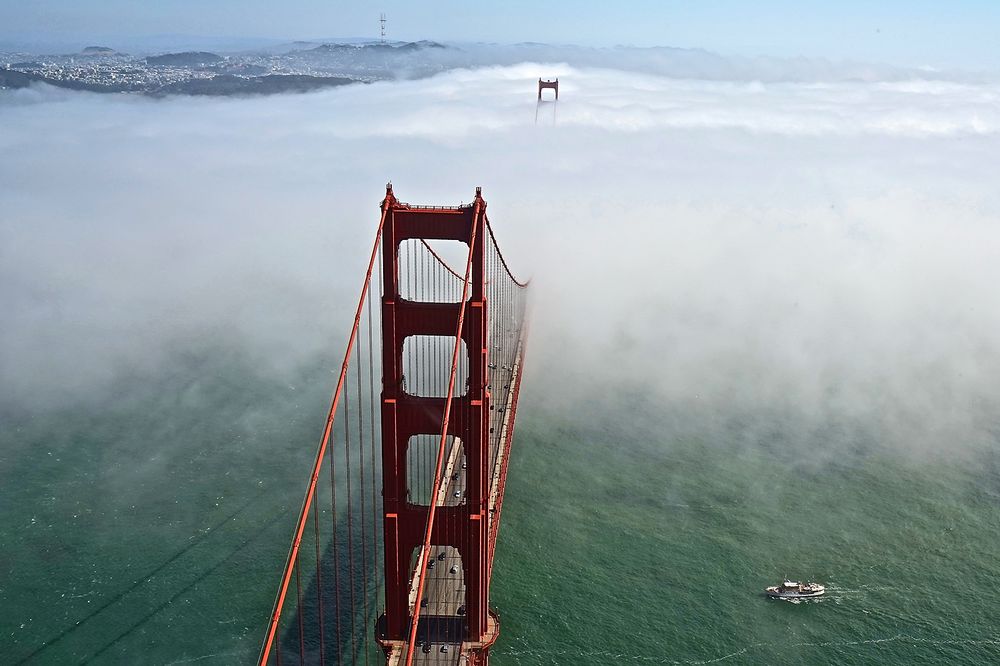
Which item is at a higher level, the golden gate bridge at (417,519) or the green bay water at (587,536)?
the golden gate bridge at (417,519)

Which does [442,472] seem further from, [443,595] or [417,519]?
[417,519]

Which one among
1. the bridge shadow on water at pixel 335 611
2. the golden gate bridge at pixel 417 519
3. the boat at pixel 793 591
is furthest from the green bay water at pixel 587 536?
the golden gate bridge at pixel 417 519

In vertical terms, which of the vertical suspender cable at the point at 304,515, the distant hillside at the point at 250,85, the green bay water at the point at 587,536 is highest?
the vertical suspender cable at the point at 304,515

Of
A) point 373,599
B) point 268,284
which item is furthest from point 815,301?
point 373,599

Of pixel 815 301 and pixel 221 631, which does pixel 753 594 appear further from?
pixel 815 301

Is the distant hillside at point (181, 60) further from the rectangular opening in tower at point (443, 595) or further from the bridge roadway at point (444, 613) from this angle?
the rectangular opening in tower at point (443, 595)

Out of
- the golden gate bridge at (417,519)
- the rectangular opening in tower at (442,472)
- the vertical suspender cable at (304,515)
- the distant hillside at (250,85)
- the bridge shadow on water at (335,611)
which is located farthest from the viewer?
the distant hillside at (250,85)
